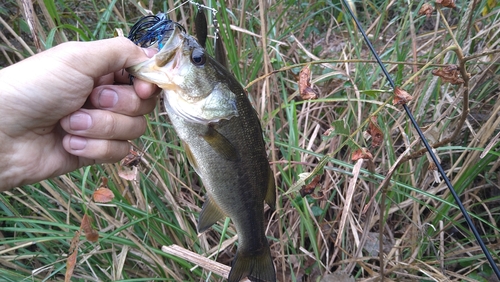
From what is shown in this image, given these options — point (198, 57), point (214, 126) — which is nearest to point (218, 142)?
Result: point (214, 126)

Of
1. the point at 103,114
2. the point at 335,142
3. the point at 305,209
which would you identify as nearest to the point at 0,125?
the point at 103,114

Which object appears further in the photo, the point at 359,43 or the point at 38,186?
the point at 359,43

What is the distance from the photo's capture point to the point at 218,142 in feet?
4.58

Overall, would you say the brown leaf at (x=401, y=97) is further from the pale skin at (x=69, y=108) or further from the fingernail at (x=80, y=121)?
the fingernail at (x=80, y=121)

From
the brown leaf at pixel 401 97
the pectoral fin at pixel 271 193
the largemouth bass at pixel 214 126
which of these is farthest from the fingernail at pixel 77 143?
the brown leaf at pixel 401 97

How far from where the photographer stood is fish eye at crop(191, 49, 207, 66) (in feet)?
4.27

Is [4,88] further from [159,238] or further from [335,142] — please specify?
[335,142]

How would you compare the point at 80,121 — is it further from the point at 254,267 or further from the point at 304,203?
the point at 304,203

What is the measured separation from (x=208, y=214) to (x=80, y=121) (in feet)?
1.93

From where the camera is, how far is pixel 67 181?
207 cm

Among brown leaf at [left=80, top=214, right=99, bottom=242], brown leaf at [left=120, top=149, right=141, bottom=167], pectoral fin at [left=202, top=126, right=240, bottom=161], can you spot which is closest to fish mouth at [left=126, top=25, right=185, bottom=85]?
pectoral fin at [left=202, top=126, right=240, bottom=161]

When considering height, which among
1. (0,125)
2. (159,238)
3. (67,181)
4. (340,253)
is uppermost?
(0,125)

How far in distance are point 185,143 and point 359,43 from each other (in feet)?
5.27

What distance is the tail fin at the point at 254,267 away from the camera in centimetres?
169
